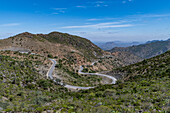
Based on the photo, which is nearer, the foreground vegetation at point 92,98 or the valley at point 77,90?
the foreground vegetation at point 92,98

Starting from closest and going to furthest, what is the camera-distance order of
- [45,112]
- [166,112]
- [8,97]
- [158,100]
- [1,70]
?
[166,112] → [45,112] → [158,100] → [8,97] → [1,70]

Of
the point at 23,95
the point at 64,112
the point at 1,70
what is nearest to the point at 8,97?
the point at 23,95

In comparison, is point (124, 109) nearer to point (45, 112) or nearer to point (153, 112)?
point (153, 112)

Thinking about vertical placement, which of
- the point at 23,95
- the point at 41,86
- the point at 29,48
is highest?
the point at 29,48

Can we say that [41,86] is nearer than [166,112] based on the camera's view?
No

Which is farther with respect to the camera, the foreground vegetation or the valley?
the valley

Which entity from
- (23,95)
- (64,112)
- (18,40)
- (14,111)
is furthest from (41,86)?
(18,40)

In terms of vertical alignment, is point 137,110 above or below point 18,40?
below

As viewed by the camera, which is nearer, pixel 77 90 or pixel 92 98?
pixel 92 98

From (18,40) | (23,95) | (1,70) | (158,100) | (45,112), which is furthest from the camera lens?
(18,40)

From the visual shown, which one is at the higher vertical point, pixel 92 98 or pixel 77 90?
pixel 92 98
